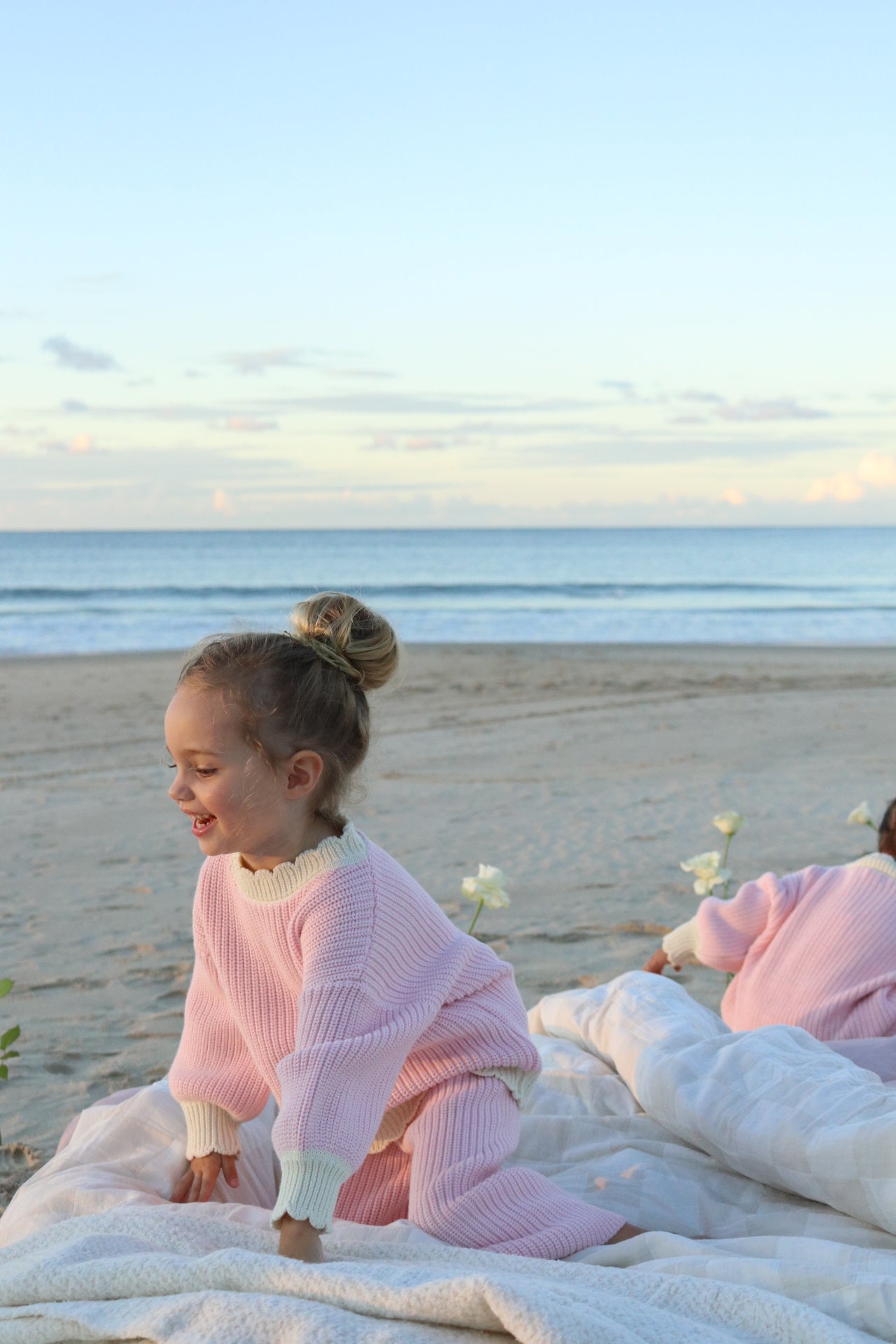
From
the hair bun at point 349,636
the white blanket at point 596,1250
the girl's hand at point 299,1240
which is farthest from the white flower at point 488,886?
the girl's hand at point 299,1240

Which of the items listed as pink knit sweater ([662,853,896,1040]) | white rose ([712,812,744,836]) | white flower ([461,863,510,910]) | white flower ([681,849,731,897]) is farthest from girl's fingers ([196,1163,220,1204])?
white rose ([712,812,744,836])

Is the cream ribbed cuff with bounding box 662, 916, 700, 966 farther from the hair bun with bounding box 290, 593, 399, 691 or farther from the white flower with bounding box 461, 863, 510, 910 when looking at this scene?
the hair bun with bounding box 290, 593, 399, 691

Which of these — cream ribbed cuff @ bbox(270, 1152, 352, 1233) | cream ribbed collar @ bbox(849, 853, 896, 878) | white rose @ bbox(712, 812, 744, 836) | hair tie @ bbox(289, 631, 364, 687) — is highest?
hair tie @ bbox(289, 631, 364, 687)

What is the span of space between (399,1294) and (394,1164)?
2.40 ft

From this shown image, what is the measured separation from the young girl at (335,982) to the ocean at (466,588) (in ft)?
0.75

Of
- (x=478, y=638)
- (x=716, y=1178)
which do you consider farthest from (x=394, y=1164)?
(x=478, y=638)

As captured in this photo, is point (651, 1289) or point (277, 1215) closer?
point (651, 1289)

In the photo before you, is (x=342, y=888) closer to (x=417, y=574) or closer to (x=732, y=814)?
(x=732, y=814)

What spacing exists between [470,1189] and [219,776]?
84cm

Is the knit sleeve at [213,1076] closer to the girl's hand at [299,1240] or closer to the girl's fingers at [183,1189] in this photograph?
the girl's fingers at [183,1189]

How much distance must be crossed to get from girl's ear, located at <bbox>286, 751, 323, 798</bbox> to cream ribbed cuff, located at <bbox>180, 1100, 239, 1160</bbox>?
688mm

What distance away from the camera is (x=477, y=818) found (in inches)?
295

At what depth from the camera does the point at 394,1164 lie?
238 cm

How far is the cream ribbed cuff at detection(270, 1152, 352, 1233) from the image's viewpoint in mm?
1923
